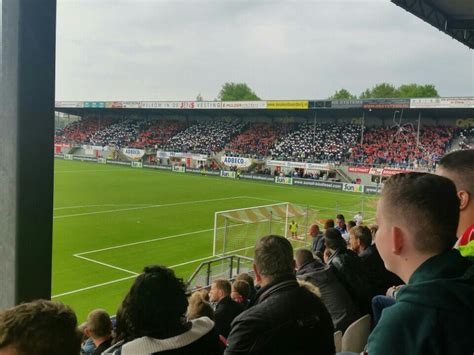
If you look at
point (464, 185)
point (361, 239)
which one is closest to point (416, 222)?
point (464, 185)

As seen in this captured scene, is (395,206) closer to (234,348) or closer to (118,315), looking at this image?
(234,348)

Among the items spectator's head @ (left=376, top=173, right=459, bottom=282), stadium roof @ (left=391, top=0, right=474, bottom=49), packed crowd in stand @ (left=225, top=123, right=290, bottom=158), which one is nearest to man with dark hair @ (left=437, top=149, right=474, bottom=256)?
→ spectator's head @ (left=376, top=173, right=459, bottom=282)

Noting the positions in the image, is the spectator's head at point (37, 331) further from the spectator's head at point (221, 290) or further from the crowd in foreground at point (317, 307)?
the spectator's head at point (221, 290)

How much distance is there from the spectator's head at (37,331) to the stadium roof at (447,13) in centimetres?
939

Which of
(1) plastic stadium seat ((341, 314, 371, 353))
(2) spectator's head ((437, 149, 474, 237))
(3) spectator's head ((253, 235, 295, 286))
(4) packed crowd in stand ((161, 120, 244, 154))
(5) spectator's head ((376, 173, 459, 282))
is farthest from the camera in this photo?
(4) packed crowd in stand ((161, 120, 244, 154))

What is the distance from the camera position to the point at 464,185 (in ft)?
7.89

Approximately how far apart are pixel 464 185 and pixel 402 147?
41787 millimetres

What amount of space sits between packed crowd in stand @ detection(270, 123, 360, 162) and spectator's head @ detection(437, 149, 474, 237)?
4015cm

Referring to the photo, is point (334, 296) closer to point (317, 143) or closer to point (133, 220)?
point (133, 220)

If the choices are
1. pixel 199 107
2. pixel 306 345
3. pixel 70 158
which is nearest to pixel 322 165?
pixel 199 107

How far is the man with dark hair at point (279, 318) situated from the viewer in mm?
2523

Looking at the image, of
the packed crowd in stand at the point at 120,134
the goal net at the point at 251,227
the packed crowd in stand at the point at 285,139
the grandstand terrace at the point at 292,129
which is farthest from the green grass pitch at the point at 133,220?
the packed crowd in stand at the point at 120,134

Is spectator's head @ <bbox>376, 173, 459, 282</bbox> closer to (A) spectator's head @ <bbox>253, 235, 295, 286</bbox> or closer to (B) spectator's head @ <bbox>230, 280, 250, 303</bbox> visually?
(A) spectator's head @ <bbox>253, 235, 295, 286</bbox>

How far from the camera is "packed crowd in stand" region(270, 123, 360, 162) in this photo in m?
43.8
